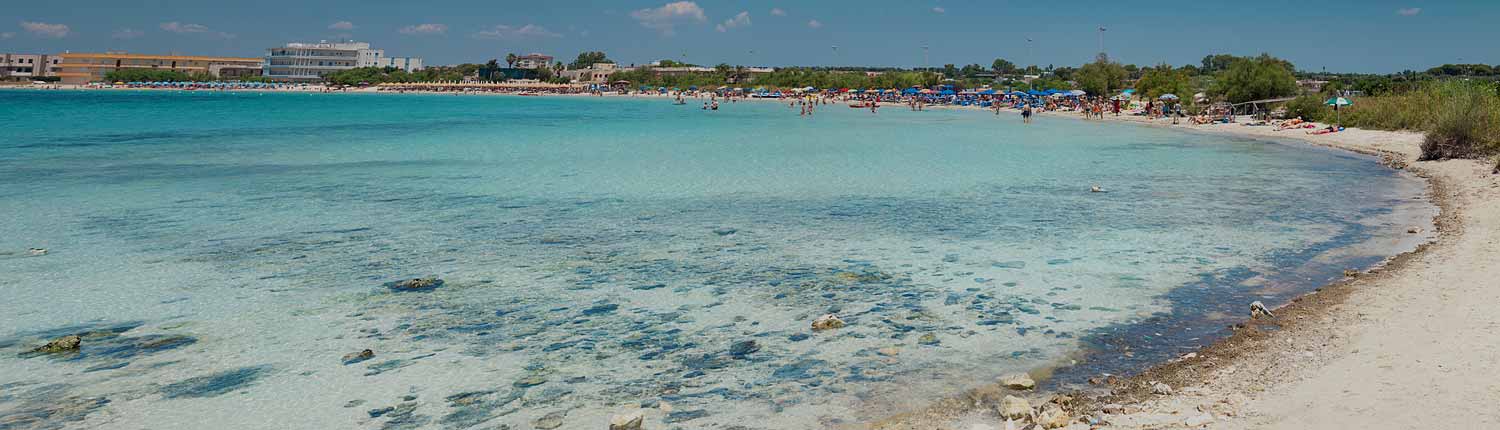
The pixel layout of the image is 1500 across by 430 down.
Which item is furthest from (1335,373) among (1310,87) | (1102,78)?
(1102,78)

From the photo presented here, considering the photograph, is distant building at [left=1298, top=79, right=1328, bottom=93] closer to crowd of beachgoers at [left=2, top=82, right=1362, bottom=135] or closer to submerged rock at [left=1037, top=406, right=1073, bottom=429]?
crowd of beachgoers at [left=2, top=82, right=1362, bottom=135]

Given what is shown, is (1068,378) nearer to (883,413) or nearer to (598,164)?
(883,413)

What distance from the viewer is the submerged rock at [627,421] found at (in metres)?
7.07

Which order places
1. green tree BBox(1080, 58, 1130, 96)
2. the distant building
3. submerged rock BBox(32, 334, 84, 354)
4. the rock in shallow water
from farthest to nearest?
green tree BBox(1080, 58, 1130, 96) < the distant building < submerged rock BBox(32, 334, 84, 354) < the rock in shallow water

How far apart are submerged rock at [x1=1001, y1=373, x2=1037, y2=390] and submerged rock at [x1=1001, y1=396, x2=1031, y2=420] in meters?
0.57

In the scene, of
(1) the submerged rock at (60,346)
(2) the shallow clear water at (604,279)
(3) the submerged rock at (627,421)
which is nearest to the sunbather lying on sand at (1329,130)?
(2) the shallow clear water at (604,279)

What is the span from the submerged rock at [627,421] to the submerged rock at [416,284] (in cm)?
558

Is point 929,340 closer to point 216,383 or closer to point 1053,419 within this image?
point 1053,419

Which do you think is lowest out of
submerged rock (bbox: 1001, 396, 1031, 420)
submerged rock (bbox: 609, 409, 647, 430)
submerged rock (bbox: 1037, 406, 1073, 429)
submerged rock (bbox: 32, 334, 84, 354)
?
submerged rock (bbox: 32, 334, 84, 354)

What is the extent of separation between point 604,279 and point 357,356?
4.09 m

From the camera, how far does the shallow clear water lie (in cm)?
803

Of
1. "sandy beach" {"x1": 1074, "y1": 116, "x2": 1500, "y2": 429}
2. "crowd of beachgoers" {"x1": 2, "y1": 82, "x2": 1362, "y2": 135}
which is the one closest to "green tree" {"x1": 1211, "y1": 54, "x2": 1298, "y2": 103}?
"crowd of beachgoers" {"x1": 2, "y1": 82, "x2": 1362, "y2": 135}

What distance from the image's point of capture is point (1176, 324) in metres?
10.2

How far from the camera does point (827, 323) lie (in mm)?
10164
